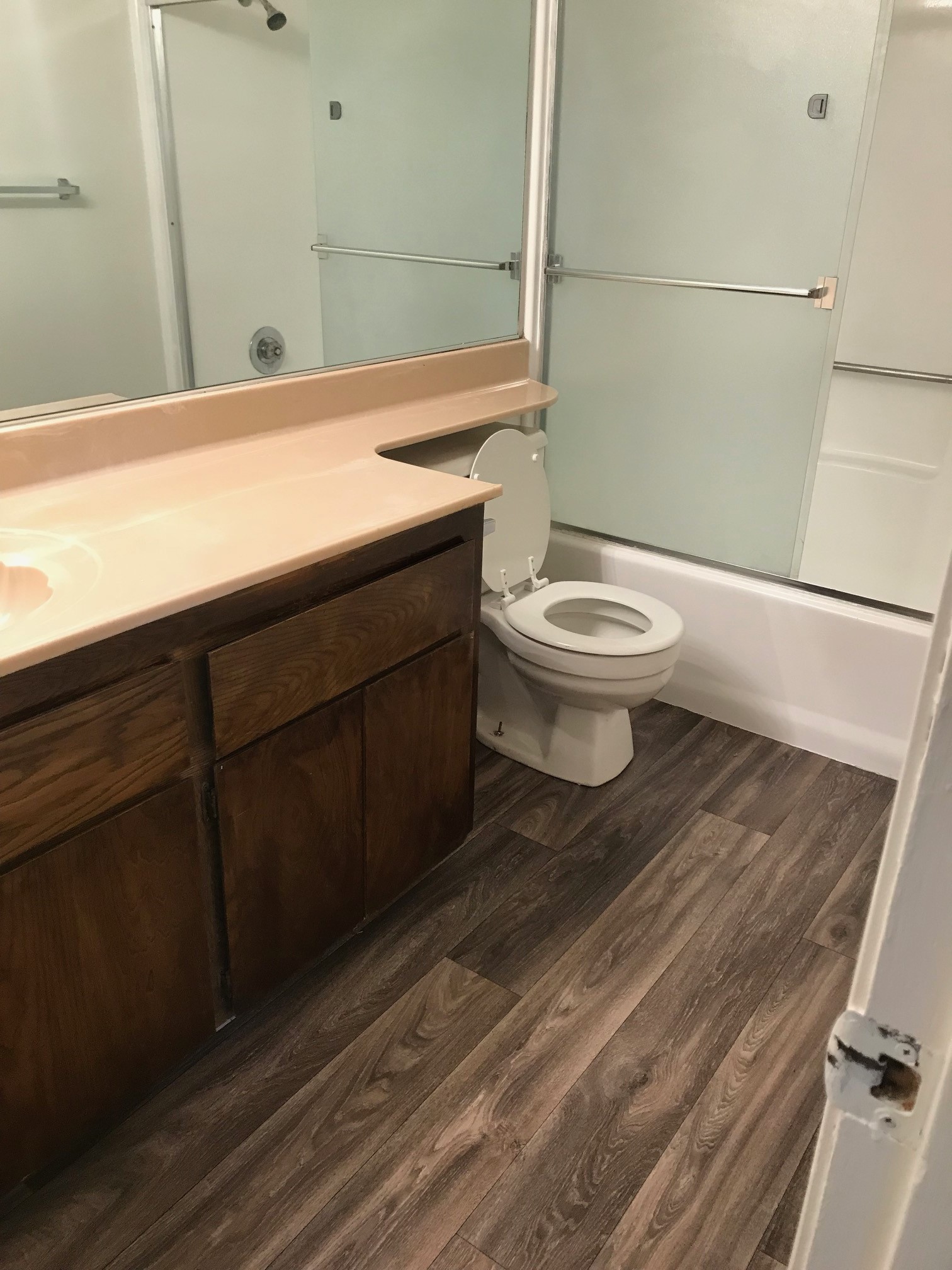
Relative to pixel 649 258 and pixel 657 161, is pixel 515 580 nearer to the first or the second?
pixel 649 258

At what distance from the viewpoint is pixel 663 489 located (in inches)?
107

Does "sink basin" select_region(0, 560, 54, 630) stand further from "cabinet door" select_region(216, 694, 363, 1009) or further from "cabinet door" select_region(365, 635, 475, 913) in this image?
"cabinet door" select_region(365, 635, 475, 913)

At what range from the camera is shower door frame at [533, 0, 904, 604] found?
7.06 feet

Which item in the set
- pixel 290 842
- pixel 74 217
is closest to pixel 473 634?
pixel 290 842

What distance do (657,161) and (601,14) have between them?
0.37 m

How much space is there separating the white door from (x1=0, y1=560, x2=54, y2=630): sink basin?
1.19 meters

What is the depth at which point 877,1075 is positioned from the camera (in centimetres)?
45

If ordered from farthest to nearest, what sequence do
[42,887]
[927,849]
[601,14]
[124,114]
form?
[601,14], [124,114], [42,887], [927,849]

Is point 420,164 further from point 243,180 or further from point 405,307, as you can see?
point 243,180

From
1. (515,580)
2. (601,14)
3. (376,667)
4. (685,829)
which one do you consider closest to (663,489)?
(515,580)

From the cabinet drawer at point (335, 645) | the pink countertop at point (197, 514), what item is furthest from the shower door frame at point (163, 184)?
the cabinet drawer at point (335, 645)

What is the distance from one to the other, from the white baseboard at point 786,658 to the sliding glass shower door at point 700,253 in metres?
0.10

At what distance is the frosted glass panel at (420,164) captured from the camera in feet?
7.81

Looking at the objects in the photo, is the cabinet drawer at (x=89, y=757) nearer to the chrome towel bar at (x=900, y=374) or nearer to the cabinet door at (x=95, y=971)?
the cabinet door at (x=95, y=971)
